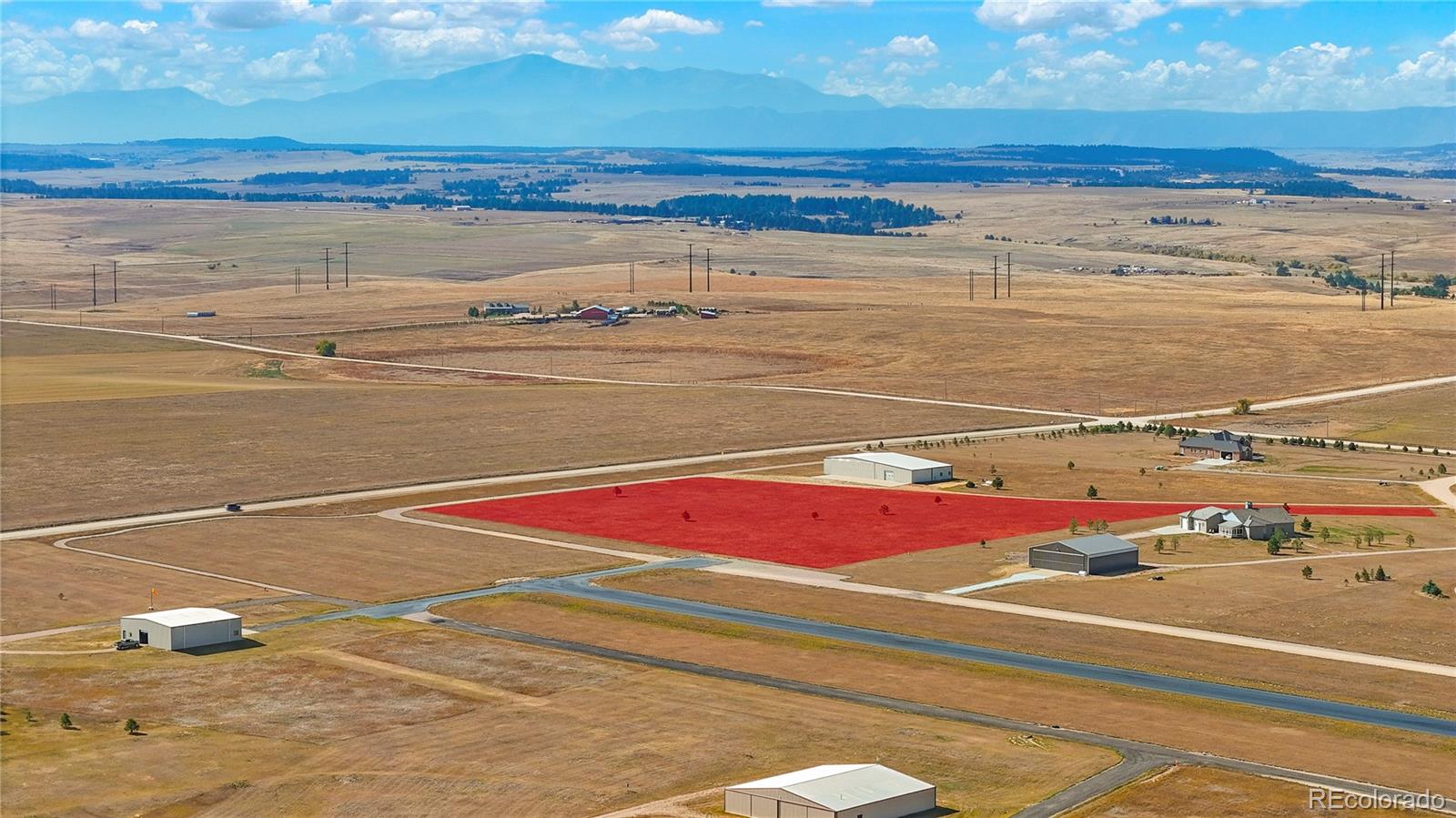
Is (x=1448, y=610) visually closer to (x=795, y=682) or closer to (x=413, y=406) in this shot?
(x=795, y=682)

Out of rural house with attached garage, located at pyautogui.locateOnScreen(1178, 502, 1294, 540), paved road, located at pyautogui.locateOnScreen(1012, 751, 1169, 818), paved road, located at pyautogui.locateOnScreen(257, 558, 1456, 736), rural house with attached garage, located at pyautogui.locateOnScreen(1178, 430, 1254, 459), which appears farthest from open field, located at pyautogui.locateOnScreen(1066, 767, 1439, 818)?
rural house with attached garage, located at pyautogui.locateOnScreen(1178, 430, 1254, 459)

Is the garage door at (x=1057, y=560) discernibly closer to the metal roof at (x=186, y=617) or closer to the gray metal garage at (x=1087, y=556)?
the gray metal garage at (x=1087, y=556)

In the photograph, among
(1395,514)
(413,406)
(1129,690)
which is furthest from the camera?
(413,406)

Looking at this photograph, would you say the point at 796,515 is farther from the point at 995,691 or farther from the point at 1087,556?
the point at 995,691

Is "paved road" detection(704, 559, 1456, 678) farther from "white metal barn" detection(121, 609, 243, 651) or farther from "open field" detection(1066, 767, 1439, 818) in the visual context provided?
"white metal barn" detection(121, 609, 243, 651)

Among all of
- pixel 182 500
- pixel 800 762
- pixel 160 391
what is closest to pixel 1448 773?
pixel 800 762

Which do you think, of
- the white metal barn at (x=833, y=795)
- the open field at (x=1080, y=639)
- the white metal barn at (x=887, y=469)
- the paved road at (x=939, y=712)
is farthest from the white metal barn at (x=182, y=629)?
the white metal barn at (x=887, y=469)
